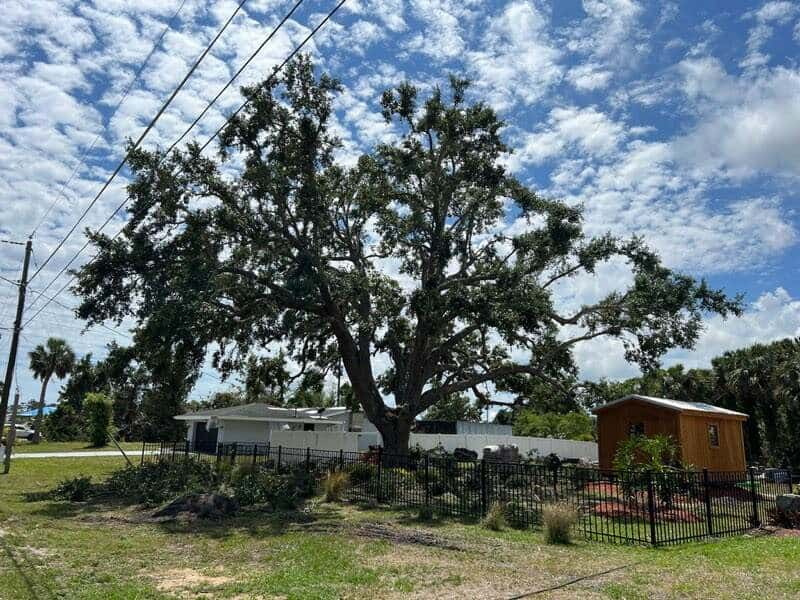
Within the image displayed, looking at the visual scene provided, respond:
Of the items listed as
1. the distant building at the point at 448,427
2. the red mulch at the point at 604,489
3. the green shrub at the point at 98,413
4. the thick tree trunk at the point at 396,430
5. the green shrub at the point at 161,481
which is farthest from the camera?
the distant building at the point at 448,427

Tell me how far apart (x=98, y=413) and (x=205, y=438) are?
999cm

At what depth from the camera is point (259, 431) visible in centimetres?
4112

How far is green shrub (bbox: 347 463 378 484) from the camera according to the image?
765 inches

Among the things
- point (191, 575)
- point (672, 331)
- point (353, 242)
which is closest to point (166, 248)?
point (353, 242)

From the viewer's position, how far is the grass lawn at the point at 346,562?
8.23 meters

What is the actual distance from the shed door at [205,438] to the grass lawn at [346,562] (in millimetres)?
26955

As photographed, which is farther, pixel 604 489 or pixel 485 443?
pixel 485 443

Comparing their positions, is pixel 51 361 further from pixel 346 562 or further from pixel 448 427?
pixel 346 562

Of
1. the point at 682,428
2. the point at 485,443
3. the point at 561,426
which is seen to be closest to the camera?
the point at 682,428

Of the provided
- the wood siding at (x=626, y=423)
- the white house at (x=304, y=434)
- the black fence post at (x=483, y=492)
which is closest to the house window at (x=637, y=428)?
the wood siding at (x=626, y=423)

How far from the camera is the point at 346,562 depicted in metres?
9.84

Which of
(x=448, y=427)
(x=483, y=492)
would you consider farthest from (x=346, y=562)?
(x=448, y=427)

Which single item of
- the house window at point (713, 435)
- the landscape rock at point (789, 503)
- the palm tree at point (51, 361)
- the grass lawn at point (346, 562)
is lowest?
the grass lawn at point (346, 562)

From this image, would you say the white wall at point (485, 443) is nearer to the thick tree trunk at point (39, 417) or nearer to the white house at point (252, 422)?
the white house at point (252, 422)
